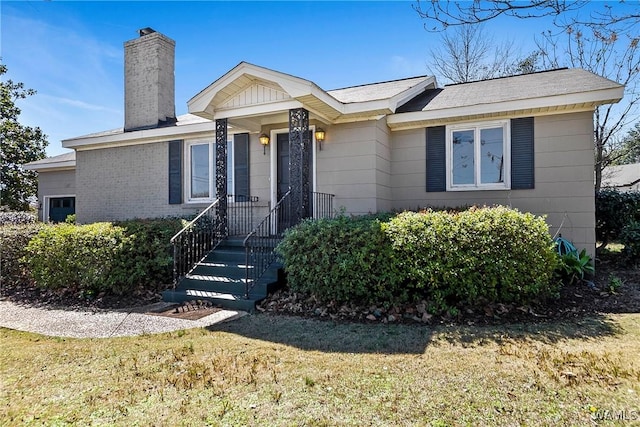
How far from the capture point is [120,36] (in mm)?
11211

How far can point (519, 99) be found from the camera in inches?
273

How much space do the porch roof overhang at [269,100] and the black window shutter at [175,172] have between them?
255 centimetres

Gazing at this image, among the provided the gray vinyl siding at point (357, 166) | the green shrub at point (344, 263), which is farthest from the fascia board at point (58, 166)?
the green shrub at point (344, 263)

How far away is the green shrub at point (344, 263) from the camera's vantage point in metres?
5.07

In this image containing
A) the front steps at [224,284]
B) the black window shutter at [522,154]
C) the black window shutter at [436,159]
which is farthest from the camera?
the black window shutter at [436,159]

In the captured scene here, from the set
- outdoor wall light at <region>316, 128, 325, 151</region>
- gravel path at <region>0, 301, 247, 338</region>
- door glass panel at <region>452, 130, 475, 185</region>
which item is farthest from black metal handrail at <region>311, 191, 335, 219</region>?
gravel path at <region>0, 301, 247, 338</region>

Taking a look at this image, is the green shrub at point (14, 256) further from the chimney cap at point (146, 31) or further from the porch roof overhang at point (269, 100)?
the chimney cap at point (146, 31)

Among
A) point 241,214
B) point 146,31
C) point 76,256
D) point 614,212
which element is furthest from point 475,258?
point 146,31

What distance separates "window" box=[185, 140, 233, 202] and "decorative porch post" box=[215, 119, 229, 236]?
1773 millimetres

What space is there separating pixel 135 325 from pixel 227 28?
23.7 ft

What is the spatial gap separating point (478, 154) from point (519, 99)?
48.5 inches

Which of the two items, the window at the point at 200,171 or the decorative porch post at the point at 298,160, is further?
the window at the point at 200,171

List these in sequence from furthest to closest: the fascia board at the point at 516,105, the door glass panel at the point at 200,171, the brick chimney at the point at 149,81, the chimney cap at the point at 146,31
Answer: the chimney cap at the point at 146,31 < the brick chimney at the point at 149,81 < the door glass panel at the point at 200,171 < the fascia board at the point at 516,105

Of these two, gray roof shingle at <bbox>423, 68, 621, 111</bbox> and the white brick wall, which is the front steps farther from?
gray roof shingle at <bbox>423, 68, 621, 111</bbox>
